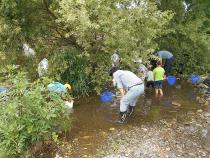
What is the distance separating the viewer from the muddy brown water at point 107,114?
31.2ft

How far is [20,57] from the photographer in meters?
13.2

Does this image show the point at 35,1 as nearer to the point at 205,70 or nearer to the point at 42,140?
Answer: the point at 42,140

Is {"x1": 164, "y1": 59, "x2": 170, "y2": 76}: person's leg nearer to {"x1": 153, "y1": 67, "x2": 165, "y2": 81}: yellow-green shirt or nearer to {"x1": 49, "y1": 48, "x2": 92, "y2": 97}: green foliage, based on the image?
{"x1": 153, "y1": 67, "x2": 165, "y2": 81}: yellow-green shirt

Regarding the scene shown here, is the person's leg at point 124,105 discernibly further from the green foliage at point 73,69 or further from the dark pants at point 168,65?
the dark pants at point 168,65

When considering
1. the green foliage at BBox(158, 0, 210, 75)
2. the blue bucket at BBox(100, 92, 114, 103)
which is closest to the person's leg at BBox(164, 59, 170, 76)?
the green foliage at BBox(158, 0, 210, 75)

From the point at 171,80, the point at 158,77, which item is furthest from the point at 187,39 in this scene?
the point at 158,77

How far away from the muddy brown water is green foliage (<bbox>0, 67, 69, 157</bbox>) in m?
0.65

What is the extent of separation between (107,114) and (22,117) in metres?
3.33

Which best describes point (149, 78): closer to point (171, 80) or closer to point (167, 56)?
point (171, 80)

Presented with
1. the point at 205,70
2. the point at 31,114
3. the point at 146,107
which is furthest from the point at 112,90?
the point at 31,114

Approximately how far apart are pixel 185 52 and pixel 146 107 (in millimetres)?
4007

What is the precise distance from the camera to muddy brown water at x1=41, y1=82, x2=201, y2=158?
952 cm

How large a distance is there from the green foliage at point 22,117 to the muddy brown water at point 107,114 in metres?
0.65

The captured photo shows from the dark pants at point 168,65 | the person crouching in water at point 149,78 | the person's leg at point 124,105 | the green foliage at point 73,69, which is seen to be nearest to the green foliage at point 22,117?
the person's leg at point 124,105
